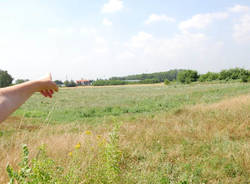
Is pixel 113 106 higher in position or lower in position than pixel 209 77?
lower

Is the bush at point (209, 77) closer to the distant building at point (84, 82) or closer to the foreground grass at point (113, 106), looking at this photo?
the distant building at point (84, 82)

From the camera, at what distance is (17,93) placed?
41.9 inches

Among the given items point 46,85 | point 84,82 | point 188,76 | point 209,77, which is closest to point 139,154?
point 46,85

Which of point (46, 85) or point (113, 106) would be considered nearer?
point (46, 85)

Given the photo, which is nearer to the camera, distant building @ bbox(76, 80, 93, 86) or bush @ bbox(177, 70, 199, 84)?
bush @ bbox(177, 70, 199, 84)

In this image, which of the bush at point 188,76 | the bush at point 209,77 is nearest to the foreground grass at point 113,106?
→ the bush at point 209,77

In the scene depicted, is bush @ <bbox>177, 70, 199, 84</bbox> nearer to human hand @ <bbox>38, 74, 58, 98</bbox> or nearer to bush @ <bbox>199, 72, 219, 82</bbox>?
bush @ <bbox>199, 72, 219, 82</bbox>

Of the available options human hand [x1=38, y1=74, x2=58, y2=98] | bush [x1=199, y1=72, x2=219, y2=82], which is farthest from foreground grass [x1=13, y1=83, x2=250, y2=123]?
bush [x1=199, y1=72, x2=219, y2=82]

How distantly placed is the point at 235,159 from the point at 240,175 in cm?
44

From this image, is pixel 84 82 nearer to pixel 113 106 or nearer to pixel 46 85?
pixel 113 106

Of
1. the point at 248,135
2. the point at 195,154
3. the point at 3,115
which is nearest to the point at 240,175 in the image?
the point at 195,154

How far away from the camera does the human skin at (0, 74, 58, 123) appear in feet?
3.21

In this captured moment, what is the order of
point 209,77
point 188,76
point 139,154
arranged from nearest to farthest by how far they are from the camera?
point 139,154 < point 209,77 < point 188,76

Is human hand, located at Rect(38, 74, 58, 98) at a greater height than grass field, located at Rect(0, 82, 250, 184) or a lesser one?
greater
